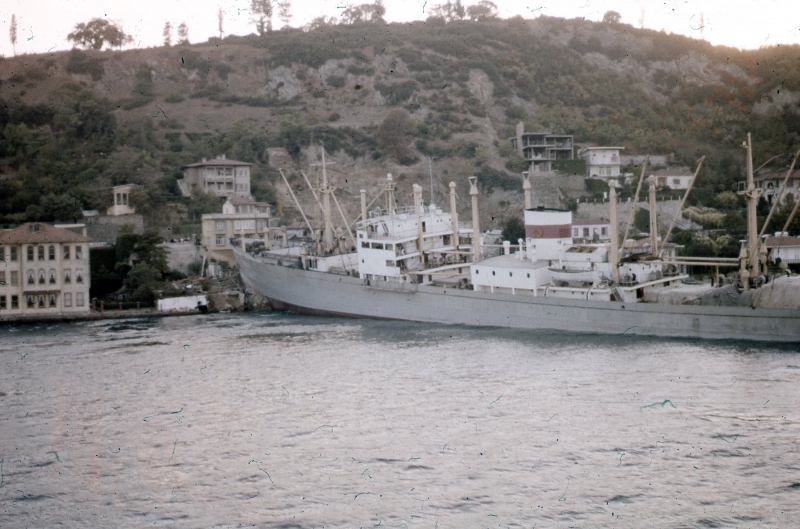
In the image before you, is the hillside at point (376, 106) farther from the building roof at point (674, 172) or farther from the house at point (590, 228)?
the house at point (590, 228)

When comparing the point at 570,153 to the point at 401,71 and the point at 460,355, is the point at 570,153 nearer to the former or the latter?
the point at 401,71

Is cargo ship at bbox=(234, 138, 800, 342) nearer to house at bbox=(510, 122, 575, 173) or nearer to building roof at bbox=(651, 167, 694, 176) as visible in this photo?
building roof at bbox=(651, 167, 694, 176)

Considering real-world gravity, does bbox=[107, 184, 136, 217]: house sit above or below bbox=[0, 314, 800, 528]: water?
above

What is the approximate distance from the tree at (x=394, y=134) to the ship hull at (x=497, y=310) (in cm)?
2352

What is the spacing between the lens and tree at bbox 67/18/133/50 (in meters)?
82.8

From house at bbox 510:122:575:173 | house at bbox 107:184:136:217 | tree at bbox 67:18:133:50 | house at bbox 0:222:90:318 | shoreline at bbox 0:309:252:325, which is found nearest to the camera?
shoreline at bbox 0:309:252:325

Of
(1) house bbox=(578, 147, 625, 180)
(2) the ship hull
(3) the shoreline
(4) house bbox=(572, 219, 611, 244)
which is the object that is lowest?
(3) the shoreline

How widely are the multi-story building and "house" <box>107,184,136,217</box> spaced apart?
5.56 meters

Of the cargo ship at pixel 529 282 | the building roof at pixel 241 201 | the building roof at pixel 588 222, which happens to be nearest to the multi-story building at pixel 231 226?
the building roof at pixel 241 201

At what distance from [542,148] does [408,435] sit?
1837 inches

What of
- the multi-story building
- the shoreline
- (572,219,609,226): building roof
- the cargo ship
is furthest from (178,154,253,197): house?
(572,219,609,226): building roof

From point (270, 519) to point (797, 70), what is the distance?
6905cm

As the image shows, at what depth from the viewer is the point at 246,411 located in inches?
764

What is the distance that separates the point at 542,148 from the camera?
61.1 metres
